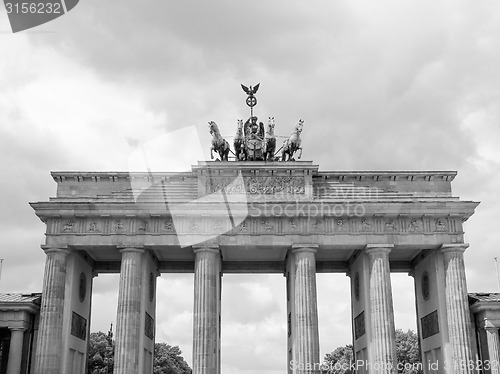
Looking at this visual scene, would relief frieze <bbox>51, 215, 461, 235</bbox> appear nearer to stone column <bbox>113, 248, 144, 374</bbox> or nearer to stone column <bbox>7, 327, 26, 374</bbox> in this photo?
stone column <bbox>113, 248, 144, 374</bbox>

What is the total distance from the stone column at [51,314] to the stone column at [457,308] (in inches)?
949

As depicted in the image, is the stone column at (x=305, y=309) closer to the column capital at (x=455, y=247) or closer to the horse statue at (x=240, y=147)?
the horse statue at (x=240, y=147)

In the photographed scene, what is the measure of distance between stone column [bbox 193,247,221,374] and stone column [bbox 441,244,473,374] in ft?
47.7

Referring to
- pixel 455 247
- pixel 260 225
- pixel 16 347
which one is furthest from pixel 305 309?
pixel 16 347

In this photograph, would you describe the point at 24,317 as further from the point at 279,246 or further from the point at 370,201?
the point at 370,201

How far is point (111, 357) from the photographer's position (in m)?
75.4

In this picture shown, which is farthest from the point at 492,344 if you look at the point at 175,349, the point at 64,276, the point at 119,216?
the point at 175,349

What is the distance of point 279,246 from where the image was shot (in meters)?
39.4

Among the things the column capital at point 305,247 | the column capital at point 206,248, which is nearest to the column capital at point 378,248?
the column capital at point 305,247

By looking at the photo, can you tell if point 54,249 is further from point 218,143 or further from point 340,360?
point 340,360

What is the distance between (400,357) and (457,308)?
1707 inches

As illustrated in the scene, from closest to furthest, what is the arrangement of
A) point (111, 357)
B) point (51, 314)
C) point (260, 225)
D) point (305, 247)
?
point (51, 314)
point (305, 247)
point (260, 225)
point (111, 357)

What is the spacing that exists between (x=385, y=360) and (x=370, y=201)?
9808mm

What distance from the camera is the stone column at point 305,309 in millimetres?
37344
